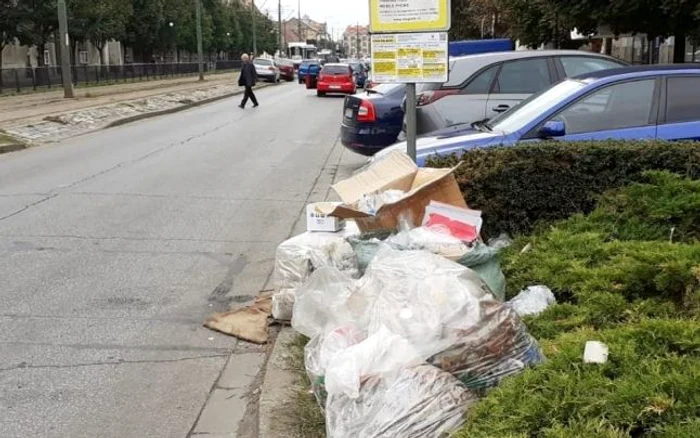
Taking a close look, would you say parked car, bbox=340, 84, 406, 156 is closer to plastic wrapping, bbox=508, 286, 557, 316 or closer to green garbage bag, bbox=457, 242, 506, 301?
green garbage bag, bbox=457, 242, 506, 301

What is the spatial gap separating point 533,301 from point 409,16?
2.57 meters

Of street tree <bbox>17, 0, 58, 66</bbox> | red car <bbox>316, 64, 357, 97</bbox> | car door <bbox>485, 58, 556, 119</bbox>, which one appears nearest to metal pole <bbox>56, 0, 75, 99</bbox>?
red car <bbox>316, 64, 357, 97</bbox>

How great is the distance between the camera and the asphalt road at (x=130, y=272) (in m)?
4.23

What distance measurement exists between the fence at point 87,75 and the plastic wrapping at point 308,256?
99.1 ft

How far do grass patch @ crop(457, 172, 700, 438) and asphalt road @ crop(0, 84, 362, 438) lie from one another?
1910mm

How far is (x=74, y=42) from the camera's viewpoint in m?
48.8

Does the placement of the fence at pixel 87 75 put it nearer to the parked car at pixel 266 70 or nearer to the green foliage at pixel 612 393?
the parked car at pixel 266 70

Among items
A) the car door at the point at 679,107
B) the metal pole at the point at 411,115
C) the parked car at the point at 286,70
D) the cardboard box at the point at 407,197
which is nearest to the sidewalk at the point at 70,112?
the metal pole at the point at 411,115

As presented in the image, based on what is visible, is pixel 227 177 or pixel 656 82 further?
pixel 227 177

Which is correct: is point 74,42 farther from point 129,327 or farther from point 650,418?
point 650,418

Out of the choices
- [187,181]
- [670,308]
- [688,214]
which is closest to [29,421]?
[670,308]

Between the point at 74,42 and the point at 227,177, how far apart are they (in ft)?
138

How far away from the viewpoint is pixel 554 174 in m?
5.55

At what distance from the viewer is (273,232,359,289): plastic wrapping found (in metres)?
5.00
